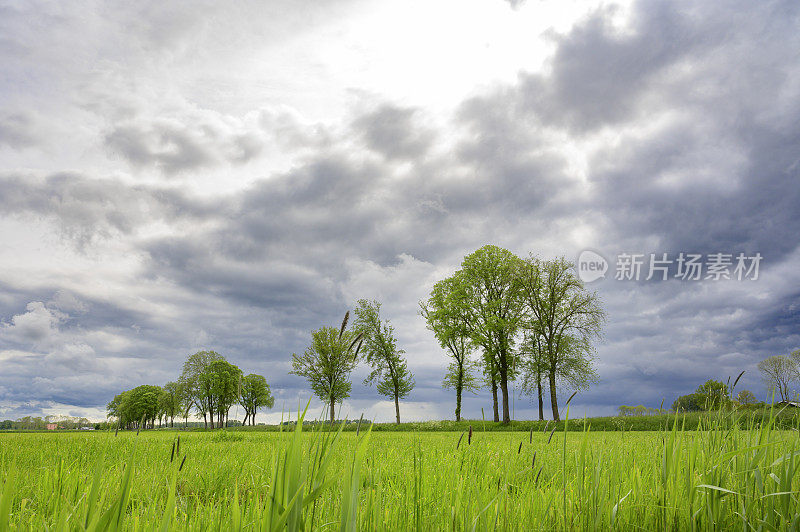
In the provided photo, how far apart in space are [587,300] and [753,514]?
46.1 m

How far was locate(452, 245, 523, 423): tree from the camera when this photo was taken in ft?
145

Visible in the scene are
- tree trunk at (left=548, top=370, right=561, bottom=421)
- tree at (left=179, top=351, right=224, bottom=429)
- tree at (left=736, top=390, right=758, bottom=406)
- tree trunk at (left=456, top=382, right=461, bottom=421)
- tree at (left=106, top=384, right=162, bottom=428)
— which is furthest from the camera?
tree at (left=106, top=384, right=162, bottom=428)

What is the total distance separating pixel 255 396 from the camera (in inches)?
3890

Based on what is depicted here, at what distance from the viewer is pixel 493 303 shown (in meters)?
45.1

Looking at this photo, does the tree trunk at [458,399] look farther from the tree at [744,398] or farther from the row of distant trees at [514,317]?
the tree at [744,398]

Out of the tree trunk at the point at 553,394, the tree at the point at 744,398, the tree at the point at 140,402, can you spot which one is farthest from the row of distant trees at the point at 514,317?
the tree at the point at 140,402

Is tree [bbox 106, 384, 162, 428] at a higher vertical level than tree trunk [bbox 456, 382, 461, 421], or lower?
lower

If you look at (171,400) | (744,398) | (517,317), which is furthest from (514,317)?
(171,400)

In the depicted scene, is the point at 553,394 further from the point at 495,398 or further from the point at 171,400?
the point at 171,400

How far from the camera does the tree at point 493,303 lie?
44.1 meters

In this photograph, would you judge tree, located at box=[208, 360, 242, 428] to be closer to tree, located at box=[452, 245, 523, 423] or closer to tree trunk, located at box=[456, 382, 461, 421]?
tree trunk, located at box=[456, 382, 461, 421]

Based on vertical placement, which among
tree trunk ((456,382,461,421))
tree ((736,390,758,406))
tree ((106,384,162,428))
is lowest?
tree ((106,384,162,428))

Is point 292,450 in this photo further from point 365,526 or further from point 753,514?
point 753,514

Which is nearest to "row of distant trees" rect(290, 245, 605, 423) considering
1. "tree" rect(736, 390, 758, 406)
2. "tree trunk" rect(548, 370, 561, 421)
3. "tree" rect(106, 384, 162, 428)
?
"tree trunk" rect(548, 370, 561, 421)
